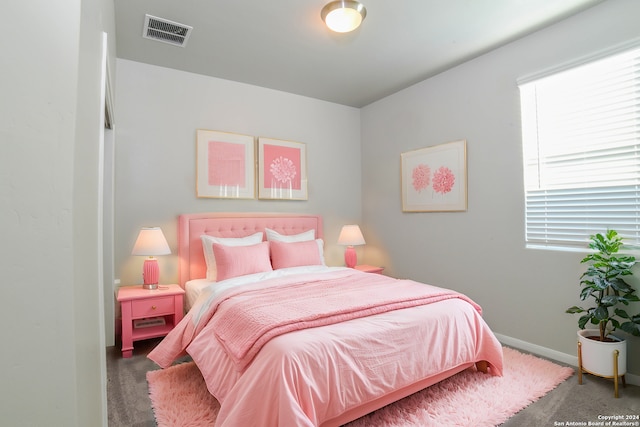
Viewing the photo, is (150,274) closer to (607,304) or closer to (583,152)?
(607,304)

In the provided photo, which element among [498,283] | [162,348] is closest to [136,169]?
[162,348]

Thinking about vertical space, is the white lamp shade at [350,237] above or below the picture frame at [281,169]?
below

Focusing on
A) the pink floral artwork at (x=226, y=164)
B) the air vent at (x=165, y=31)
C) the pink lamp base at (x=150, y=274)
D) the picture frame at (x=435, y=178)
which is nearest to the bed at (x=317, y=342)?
the pink lamp base at (x=150, y=274)

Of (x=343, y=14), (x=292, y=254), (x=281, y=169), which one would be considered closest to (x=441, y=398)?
(x=292, y=254)

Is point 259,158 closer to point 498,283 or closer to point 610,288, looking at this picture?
point 498,283

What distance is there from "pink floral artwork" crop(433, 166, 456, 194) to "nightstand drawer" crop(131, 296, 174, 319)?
2919 mm

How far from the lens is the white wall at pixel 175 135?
3.15 metres

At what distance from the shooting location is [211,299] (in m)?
2.46

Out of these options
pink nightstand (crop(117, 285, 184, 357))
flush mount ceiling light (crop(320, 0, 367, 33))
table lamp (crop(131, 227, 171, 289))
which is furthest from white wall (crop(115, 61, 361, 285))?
flush mount ceiling light (crop(320, 0, 367, 33))

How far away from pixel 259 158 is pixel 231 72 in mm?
966

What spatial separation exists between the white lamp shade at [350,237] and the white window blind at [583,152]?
5.98 feet

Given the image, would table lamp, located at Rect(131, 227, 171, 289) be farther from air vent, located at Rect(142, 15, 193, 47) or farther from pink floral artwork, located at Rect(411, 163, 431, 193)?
pink floral artwork, located at Rect(411, 163, 431, 193)

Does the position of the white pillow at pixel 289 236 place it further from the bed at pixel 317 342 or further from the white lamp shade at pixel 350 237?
the bed at pixel 317 342

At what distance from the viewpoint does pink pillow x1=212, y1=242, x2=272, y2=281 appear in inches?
118
